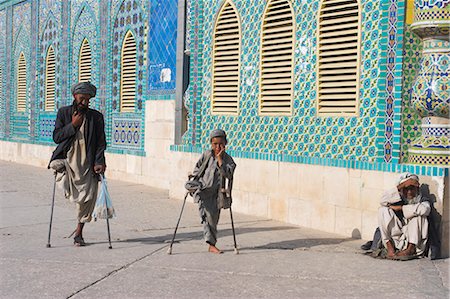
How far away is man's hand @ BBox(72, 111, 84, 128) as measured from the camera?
7203 mm

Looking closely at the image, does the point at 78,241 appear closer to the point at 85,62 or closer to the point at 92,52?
the point at 92,52

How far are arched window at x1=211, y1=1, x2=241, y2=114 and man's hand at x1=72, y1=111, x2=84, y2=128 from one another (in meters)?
3.56

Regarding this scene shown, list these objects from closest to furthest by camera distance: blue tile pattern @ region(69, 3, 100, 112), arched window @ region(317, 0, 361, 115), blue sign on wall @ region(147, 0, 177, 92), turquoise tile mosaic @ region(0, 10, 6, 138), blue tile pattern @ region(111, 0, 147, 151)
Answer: arched window @ region(317, 0, 361, 115) < blue sign on wall @ region(147, 0, 177, 92) < blue tile pattern @ region(111, 0, 147, 151) < blue tile pattern @ region(69, 3, 100, 112) < turquoise tile mosaic @ region(0, 10, 6, 138)

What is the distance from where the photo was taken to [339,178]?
8.39 meters

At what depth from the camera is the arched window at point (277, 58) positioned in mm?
9352

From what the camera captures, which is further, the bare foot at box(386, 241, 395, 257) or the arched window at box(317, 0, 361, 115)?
the arched window at box(317, 0, 361, 115)

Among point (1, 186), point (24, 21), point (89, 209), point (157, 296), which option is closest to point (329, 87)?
point (89, 209)

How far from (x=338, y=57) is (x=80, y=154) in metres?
3.51

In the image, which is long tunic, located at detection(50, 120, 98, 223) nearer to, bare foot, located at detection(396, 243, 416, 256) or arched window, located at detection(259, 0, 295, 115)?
arched window, located at detection(259, 0, 295, 115)

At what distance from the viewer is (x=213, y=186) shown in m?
7.06

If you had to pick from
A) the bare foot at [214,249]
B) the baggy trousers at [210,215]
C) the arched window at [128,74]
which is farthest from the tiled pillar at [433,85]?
the arched window at [128,74]

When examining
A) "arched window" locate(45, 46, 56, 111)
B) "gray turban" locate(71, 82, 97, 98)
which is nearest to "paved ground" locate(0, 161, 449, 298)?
"gray turban" locate(71, 82, 97, 98)

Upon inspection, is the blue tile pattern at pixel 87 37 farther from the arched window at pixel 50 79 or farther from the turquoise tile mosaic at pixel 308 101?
the turquoise tile mosaic at pixel 308 101

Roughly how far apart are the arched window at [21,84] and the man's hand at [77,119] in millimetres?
13123
